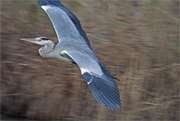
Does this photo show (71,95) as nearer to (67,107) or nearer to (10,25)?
(67,107)

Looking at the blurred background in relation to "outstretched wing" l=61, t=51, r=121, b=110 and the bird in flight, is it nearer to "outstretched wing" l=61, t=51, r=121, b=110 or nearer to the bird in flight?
the bird in flight

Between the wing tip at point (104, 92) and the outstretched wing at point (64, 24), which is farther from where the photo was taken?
the outstretched wing at point (64, 24)

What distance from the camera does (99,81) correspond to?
4.16 meters

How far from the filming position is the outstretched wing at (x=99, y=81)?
399cm

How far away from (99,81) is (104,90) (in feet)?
0.47

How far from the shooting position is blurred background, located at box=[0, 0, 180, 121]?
5695 mm

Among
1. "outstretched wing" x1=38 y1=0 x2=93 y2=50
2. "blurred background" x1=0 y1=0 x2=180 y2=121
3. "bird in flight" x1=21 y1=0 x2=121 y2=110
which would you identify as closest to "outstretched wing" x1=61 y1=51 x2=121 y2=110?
"bird in flight" x1=21 y1=0 x2=121 y2=110

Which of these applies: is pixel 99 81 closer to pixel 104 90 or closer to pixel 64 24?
pixel 104 90

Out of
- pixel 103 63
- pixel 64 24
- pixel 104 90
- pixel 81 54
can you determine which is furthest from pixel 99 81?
pixel 103 63

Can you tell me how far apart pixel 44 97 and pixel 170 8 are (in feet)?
8.87

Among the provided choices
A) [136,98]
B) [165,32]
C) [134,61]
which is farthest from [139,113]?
[165,32]

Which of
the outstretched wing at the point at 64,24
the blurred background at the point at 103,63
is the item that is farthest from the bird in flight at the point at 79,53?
the blurred background at the point at 103,63

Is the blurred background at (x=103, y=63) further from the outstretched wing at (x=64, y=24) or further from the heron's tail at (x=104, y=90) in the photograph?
the heron's tail at (x=104, y=90)

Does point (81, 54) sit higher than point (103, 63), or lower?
higher
